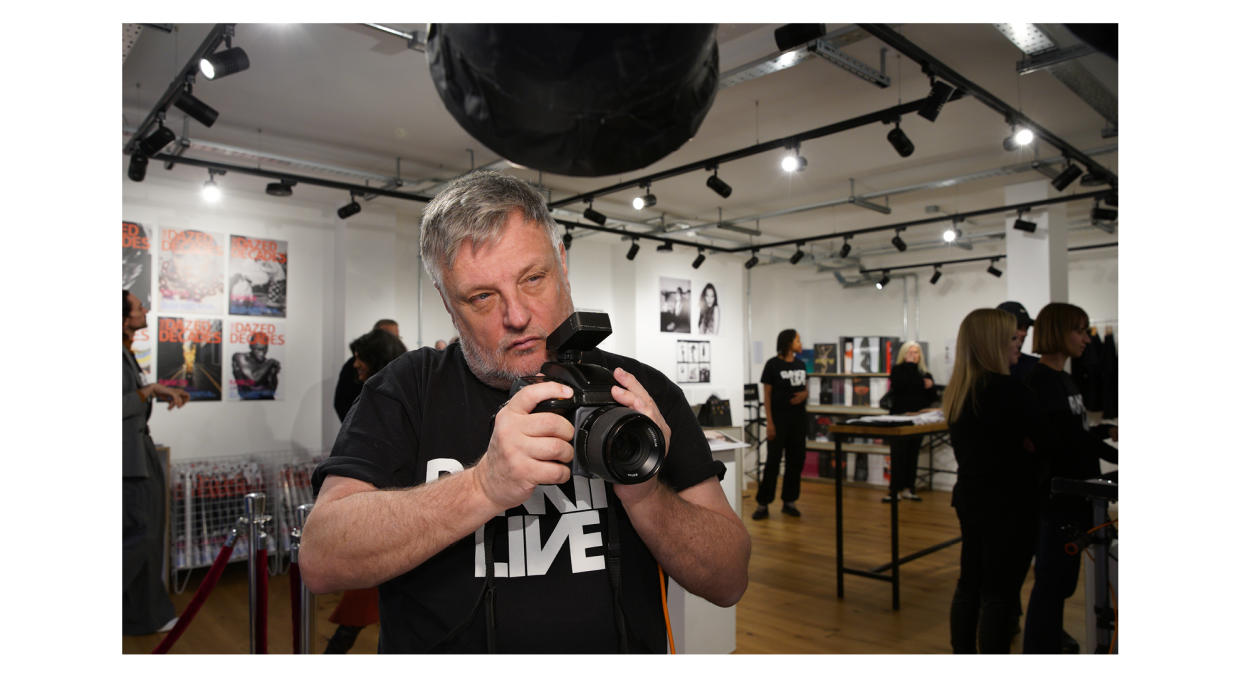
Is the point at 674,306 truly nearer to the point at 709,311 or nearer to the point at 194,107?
the point at 709,311

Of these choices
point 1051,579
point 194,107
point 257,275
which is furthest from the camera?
point 257,275

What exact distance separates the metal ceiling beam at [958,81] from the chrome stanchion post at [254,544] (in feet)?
8.51

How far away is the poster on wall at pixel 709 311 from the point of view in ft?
25.8

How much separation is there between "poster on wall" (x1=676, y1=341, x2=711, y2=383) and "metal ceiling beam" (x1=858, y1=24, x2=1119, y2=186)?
3917 mm

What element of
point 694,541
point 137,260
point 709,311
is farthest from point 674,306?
point 694,541

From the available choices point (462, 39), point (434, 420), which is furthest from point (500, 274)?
point (462, 39)

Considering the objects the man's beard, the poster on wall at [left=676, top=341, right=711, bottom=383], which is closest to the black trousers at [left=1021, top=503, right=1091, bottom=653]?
the man's beard

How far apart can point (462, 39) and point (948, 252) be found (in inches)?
372

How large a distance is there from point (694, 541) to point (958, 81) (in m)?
3.27

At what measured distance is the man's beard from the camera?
99cm

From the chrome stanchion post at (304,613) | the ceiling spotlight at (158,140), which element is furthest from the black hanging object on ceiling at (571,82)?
the ceiling spotlight at (158,140)

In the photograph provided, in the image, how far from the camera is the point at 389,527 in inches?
34.5

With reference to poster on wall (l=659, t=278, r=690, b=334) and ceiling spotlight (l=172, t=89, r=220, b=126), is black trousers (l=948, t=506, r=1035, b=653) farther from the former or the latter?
poster on wall (l=659, t=278, r=690, b=334)
